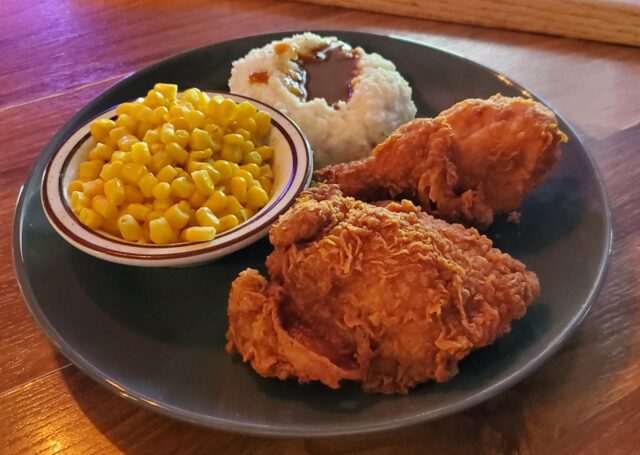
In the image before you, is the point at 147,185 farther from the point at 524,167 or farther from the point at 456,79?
the point at 456,79

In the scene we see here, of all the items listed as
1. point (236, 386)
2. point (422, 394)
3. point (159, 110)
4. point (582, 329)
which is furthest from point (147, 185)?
point (582, 329)

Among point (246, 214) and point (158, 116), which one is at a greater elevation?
point (158, 116)

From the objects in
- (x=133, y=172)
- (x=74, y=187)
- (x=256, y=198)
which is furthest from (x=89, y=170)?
(x=256, y=198)

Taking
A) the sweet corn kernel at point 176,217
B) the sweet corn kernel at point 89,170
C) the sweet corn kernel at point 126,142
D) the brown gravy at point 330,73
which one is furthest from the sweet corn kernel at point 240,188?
the brown gravy at point 330,73

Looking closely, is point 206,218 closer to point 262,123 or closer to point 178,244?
point 178,244

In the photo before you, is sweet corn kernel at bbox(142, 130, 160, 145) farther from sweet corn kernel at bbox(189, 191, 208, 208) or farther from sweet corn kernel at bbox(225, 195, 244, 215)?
sweet corn kernel at bbox(225, 195, 244, 215)

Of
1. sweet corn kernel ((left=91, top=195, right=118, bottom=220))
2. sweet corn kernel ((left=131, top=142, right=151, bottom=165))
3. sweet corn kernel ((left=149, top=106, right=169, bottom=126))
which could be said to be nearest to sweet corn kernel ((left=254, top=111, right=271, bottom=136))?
sweet corn kernel ((left=149, top=106, right=169, bottom=126))
